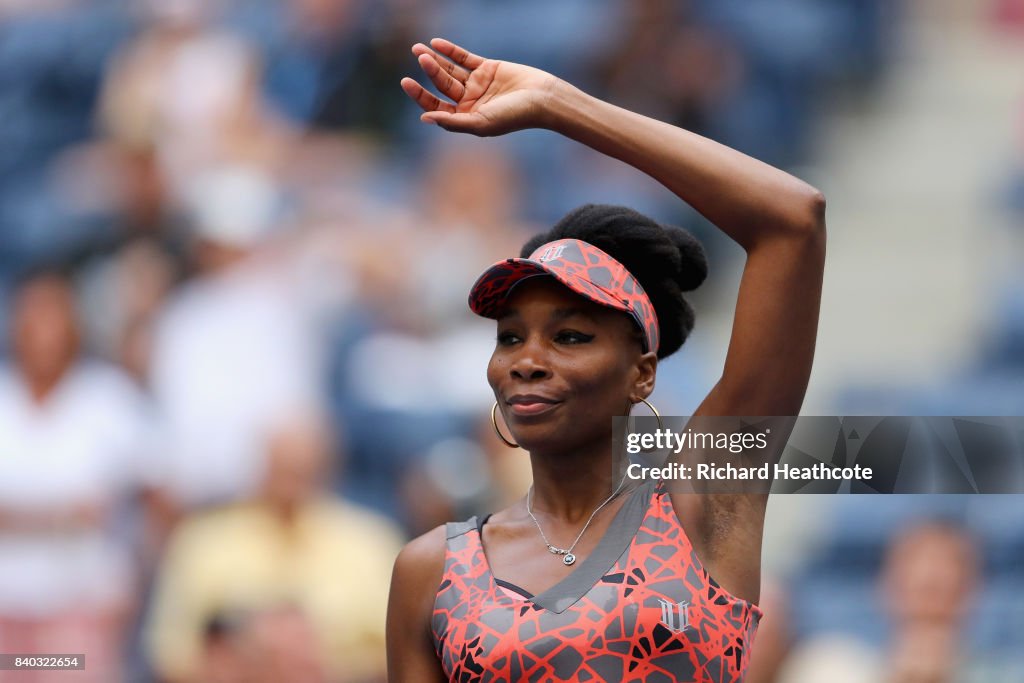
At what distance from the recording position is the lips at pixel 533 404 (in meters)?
2.56

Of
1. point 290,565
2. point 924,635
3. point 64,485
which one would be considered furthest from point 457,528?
point 64,485

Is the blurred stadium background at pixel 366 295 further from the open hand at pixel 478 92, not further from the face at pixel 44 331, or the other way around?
the open hand at pixel 478 92

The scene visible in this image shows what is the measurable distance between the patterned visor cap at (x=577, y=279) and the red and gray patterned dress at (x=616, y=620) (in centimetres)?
32

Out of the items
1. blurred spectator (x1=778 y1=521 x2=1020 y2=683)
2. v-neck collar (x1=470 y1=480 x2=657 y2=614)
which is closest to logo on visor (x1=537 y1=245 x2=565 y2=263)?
v-neck collar (x1=470 y1=480 x2=657 y2=614)

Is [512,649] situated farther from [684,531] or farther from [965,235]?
[965,235]

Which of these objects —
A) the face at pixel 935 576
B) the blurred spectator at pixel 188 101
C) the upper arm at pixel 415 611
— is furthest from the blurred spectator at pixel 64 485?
the upper arm at pixel 415 611

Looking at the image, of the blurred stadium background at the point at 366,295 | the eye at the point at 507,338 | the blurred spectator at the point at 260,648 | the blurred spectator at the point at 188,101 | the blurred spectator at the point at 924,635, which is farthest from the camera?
the blurred spectator at the point at 188,101

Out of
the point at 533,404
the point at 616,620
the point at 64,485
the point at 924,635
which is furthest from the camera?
the point at 64,485

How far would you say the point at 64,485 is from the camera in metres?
5.61

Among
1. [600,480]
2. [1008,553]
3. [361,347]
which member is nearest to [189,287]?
[361,347]

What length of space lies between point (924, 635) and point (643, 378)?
2776mm

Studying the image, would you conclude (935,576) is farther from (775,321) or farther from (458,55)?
(458,55)

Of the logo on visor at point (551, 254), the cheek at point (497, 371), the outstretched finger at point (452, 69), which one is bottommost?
the cheek at point (497, 371)

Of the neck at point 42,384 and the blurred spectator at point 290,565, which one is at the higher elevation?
the neck at point 42,384
